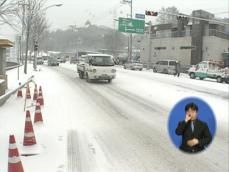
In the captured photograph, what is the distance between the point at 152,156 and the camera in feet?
21.4

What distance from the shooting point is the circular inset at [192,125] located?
0.81 meters

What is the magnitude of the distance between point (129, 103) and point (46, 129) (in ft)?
20.4

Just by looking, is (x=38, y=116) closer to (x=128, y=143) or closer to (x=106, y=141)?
(x=106, y=141)

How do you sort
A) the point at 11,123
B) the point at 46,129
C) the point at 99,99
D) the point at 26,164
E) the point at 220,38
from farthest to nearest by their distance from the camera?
the point at 220,38 < the point at 99,99 < the point at 11,123 < the point at 46,129 < the point at 26,164

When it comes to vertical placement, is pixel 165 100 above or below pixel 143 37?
below

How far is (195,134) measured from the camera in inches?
32.0

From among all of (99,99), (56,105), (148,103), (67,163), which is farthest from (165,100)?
(67,163)

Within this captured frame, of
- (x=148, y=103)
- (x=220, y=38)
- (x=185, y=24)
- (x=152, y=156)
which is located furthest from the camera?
(x=185, y=24)

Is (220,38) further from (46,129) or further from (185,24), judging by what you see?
(46,129)

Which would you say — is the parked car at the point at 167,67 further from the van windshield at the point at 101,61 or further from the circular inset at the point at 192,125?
the circular inset at the point at 192,125

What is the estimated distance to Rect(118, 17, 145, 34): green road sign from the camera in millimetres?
55312

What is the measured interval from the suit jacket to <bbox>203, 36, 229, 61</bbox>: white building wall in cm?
5772

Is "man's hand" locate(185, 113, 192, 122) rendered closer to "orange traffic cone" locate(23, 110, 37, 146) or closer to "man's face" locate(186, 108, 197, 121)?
"man's face" locate(186, 108, 197, 121)

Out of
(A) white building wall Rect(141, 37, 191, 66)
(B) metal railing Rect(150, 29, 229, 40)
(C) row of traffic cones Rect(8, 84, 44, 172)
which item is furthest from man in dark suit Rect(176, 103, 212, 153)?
(A) white building wall Rect(141, 37, 191, 66)
